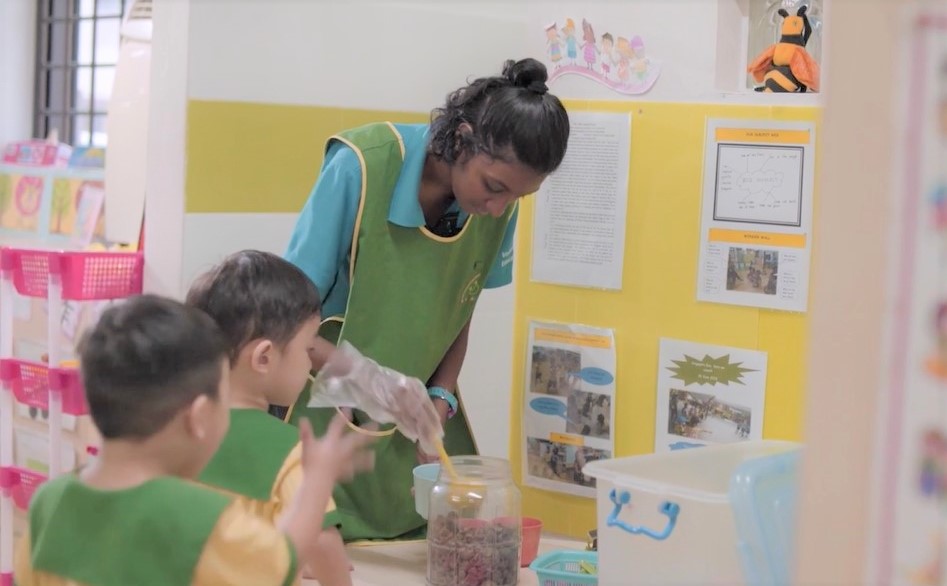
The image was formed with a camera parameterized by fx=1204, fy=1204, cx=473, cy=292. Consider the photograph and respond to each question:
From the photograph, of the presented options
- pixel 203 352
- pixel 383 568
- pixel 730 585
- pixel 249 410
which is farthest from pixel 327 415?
pixel 730 585

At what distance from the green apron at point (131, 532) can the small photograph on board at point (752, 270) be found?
125 centimetres

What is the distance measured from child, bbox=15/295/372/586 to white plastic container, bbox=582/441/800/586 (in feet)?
1.19

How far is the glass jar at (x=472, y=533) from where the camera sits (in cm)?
198

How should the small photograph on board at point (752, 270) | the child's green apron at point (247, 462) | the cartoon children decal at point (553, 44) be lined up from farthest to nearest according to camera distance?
the cartoon children decal at point (553, 44) < the small photograph on board at point (752, 270) < the child's green apron at point (247, 462)

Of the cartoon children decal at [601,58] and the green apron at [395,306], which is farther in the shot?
the cartoon children decal at [601,58]

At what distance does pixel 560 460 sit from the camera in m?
2.57

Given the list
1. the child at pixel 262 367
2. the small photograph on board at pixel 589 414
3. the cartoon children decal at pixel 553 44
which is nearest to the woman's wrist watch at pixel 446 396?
the small photograph on board at pixel 589 414

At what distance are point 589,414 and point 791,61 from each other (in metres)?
0.82

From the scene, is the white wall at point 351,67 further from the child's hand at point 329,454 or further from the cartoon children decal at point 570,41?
the child's hand at point 329,454

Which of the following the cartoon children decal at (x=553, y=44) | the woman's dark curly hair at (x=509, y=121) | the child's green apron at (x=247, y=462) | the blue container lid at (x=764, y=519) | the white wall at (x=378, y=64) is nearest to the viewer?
the blue container lid at (x=764, y=519)

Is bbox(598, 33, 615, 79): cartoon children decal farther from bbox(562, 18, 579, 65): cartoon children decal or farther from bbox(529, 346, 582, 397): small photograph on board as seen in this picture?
bbox(529, 346, 582, 397): small photograph on board

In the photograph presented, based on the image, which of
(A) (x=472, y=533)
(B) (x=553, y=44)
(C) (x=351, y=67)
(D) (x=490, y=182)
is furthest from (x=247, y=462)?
(B) (x=553, y=44)

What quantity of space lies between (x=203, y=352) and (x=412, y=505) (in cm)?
105

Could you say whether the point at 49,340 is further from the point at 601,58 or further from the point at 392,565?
the point at 601,58
